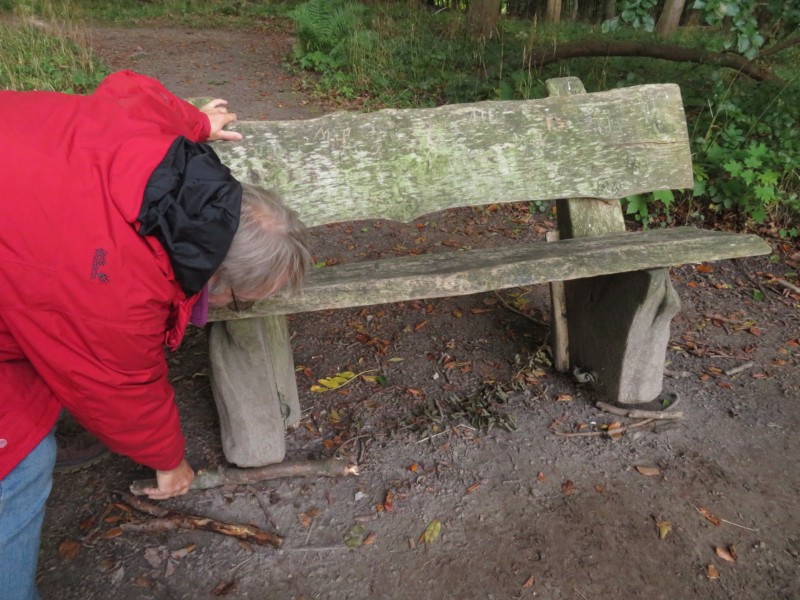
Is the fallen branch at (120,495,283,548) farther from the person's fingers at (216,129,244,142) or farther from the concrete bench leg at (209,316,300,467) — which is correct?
the person's fingers at (216,129,244,142)

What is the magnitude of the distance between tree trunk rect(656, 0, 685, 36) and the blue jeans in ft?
37.6

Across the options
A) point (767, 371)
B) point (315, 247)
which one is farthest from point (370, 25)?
point (767, 371)

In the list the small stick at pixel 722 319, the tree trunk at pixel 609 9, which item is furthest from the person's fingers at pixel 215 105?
the tree trunk at pixel 609 9

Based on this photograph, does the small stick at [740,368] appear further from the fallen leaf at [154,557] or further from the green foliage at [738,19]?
the fallen leaf at [154,557]

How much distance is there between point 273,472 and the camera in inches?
99.7

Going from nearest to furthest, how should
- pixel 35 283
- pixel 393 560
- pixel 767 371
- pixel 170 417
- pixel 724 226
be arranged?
pixel 35 283, pixel 170 417, pixel 393 560, pixel 767 371, pixel 724 226

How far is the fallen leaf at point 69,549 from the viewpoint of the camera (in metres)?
2.20

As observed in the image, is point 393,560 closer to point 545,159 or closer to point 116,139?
point 116,139

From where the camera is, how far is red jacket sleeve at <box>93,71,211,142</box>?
1.67 metres

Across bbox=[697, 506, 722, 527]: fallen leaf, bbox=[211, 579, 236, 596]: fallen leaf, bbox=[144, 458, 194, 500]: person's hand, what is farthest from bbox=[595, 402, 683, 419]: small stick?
bbox=[144, 458, 194, 500]: person's hand

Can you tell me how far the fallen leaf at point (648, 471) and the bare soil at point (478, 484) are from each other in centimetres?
1

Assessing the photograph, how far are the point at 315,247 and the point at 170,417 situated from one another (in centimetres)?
278

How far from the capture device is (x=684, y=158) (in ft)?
9.45

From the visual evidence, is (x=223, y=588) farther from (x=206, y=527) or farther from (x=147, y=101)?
(x=147, y=101)
